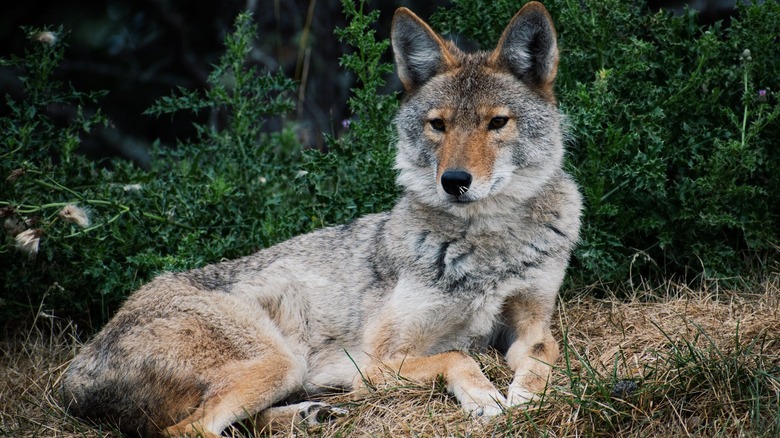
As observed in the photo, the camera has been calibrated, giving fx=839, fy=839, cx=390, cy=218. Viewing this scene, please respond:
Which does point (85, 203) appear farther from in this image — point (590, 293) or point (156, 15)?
point (156, 15)

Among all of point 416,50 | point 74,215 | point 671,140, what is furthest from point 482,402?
point 74,215

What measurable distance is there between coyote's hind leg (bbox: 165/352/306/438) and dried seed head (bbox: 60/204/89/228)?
1.94 metres

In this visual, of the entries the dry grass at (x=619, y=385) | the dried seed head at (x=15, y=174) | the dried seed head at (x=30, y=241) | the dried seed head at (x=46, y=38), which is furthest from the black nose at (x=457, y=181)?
the dried seed head at (x=46, y=38)

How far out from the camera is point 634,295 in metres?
6.11

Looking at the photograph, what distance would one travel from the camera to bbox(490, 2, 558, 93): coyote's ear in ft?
18.0

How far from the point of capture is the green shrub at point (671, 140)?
6.09 metres

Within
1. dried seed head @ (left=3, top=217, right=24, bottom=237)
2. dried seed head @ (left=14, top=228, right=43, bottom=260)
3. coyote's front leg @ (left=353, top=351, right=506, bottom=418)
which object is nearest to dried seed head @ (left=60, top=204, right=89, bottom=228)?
dried seed head @ (left=14, top=228, right=43, bottom=260)

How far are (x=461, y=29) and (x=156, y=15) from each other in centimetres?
779

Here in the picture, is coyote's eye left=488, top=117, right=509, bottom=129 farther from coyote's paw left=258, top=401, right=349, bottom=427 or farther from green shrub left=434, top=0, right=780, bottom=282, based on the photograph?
coyote's paw left=258, top=401, right=349, bottom=427

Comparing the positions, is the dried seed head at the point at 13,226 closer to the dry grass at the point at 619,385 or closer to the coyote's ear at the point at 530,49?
the dry grass at the point at 619,385

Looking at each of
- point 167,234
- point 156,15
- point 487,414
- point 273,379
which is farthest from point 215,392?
point 156,15

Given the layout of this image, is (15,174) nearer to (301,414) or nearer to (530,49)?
(301,414)

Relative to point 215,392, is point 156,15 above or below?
above

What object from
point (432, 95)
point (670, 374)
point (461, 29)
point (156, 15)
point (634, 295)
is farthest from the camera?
point (156, 15)
